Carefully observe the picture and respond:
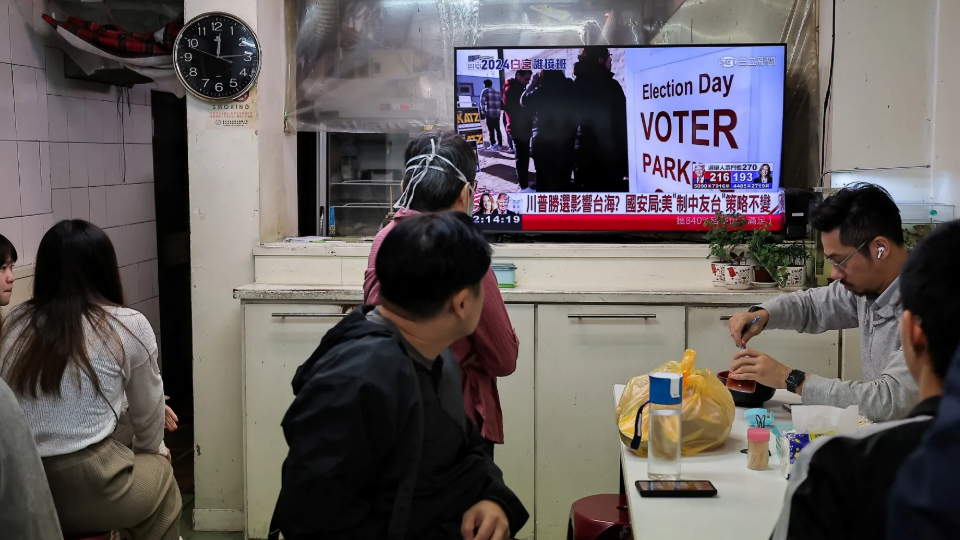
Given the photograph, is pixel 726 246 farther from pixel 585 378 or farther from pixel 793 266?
pixel 585 378

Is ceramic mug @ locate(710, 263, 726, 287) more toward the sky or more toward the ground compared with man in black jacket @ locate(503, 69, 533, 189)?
more toward the ground

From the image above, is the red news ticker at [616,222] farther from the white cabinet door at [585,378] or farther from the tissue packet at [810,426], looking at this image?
the tissue packet at [810,426]

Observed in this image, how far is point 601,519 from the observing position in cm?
267

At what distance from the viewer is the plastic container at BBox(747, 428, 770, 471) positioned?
2.14 meters

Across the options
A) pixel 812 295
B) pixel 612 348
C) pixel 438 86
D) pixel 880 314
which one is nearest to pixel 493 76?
pixel 438 86

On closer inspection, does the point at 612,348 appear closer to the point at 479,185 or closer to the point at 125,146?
the point at 479,185

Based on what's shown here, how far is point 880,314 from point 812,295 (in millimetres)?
463

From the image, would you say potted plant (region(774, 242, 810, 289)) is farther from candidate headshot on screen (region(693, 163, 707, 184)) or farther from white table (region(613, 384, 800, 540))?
white table (region(613, 384, 800, 540))

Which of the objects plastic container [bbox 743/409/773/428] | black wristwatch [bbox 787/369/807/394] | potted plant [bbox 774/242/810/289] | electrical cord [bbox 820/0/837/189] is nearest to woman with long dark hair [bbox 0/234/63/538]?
plastic container [bbox 743/409/773/428]

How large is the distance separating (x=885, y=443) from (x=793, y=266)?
2611 mm

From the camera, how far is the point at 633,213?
3893 millimetres

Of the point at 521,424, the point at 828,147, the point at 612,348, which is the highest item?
the point at 828,147

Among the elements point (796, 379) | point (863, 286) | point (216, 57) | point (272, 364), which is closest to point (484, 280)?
point (796, 379)

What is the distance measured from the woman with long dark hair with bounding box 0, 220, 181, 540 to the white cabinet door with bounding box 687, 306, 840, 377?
204 cm
